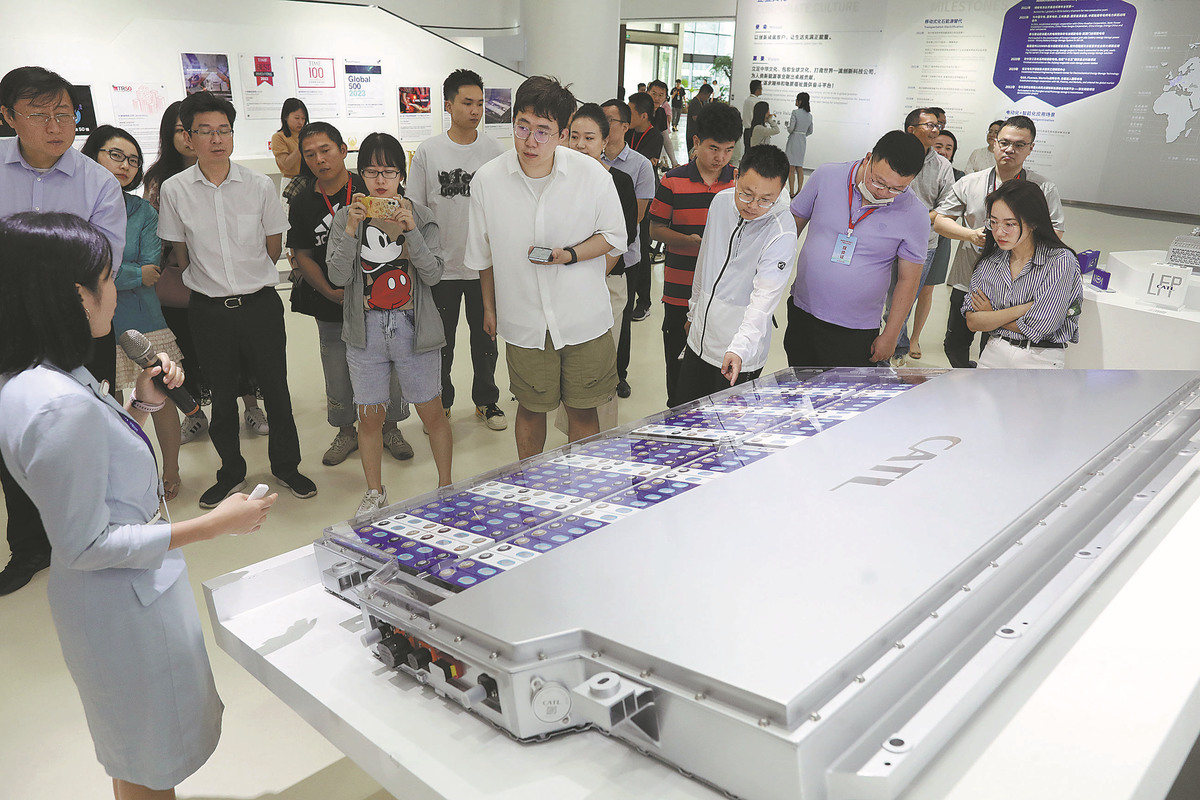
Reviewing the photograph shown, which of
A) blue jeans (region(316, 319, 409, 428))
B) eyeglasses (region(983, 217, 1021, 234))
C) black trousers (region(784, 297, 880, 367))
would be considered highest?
eyeglasses (region(983, 217, 1021, 234))

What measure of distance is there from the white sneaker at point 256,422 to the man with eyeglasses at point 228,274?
0.62 metres

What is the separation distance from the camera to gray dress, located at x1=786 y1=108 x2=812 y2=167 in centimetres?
→ 1161

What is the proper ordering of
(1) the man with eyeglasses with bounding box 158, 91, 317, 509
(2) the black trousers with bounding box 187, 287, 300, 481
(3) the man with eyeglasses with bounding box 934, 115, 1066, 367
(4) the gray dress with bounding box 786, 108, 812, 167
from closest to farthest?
1. (1) the man with eyeglasses with bounding box 158, 91, 317, 509
2. (2) the black trousers with bounding box 187, 287, 300, 481
3. (3) the man with eyeglasses with bounding box 934, 115, 1066, 367
4. (4) the gray dress with bounding box 786, 108, 812, 167

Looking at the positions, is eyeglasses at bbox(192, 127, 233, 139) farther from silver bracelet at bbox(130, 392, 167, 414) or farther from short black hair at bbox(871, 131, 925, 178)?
short black hair at bbox(871, 131, 925, 178)

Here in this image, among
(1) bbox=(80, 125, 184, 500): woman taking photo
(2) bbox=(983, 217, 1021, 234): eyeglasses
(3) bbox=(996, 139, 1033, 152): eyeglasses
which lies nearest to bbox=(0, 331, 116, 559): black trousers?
(1) bbox=(80, 125, 184, 500): woman taking photo

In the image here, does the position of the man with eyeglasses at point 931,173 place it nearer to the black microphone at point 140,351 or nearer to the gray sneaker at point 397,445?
the gray sneaker at point 397,445

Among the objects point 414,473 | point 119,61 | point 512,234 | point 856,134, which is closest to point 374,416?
point 414,473

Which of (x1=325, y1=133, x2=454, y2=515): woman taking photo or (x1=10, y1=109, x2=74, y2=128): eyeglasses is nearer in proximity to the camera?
(x1=10, y1=109, x2=74, y2=128): eyeglasses

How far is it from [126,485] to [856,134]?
12.7 metres

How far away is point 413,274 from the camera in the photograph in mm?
3025

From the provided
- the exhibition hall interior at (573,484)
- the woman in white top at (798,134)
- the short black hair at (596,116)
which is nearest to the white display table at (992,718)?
the exhibition hall interior at (573,484)

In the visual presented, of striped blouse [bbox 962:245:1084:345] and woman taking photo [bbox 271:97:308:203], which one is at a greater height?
woman taking photo [bbox 271:97:308:203]

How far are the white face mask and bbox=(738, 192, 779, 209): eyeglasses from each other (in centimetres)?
45

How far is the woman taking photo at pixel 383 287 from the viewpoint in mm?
2830
